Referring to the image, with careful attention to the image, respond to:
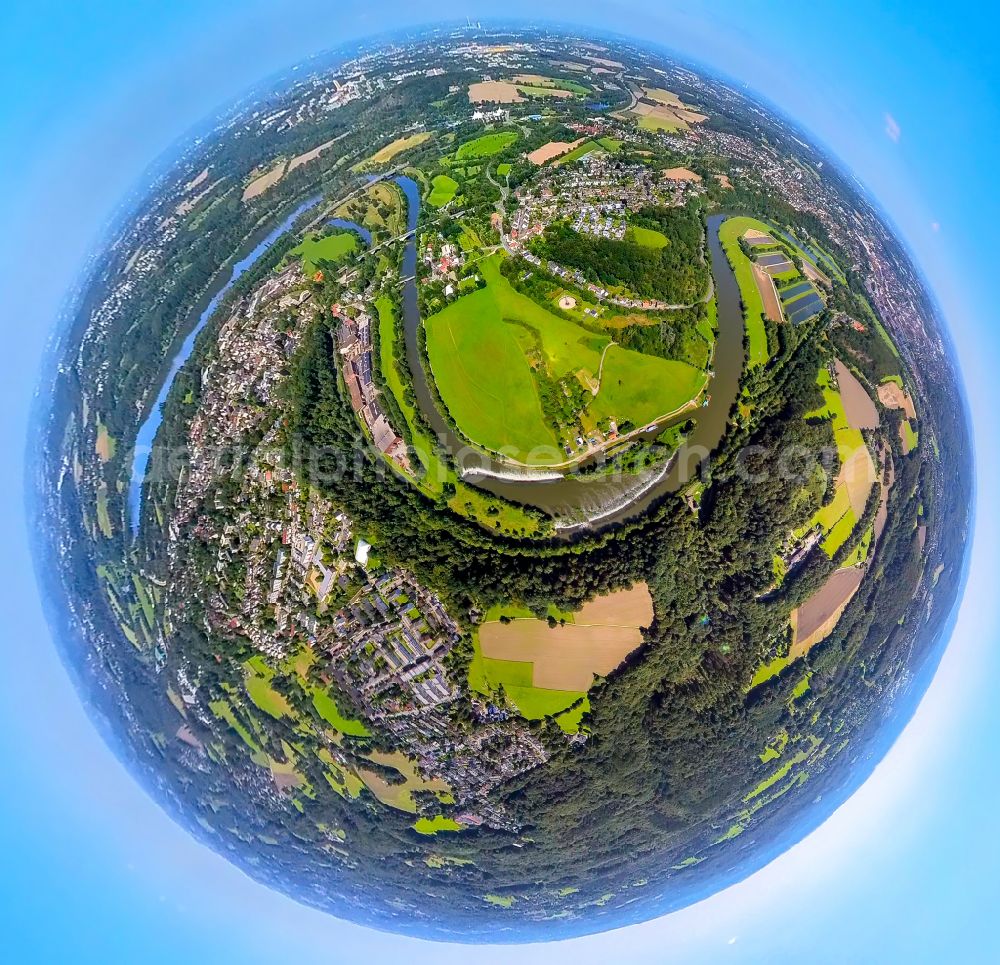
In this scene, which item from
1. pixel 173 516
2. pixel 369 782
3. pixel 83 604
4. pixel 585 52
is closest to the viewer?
A: pixel 369 782

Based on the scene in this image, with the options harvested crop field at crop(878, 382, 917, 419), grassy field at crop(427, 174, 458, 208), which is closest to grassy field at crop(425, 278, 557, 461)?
grassy field at crop(427, 174, 458, 208)

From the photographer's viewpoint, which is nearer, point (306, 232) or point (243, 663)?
point (243, 663)

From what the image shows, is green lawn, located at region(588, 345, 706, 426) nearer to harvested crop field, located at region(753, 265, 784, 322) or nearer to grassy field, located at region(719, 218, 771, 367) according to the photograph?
grassy field, located at region(719, 218, 771, 367)

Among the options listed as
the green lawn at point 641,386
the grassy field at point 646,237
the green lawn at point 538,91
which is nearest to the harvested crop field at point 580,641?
the green lawn at point 641,386

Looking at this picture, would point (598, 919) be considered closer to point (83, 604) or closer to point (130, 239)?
point (83, 604)

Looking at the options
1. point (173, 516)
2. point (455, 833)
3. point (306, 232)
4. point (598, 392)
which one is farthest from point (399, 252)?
point (455, 833)

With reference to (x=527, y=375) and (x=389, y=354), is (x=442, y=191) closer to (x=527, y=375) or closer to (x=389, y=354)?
(x=389, y=354)

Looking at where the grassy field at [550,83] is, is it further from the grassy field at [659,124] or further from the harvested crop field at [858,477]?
the harvested crop field at [858,477]
